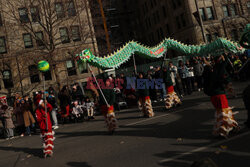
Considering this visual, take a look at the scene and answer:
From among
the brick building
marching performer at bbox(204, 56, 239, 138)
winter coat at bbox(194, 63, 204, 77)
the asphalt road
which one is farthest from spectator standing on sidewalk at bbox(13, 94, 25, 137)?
the brick building

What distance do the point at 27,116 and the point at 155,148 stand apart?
338 inches

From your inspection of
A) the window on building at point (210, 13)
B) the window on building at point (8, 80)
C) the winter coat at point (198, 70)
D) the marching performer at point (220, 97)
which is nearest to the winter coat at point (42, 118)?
the marching performer at point (220, 97)

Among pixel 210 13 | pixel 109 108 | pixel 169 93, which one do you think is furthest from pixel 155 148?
pixel 210 13

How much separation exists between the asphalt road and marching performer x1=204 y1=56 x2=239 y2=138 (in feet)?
0.80

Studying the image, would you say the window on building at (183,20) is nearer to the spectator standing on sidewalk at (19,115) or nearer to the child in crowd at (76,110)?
the child in crowd at (76,110)

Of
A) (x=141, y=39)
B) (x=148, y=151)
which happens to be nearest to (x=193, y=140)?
(x=148, y=151)

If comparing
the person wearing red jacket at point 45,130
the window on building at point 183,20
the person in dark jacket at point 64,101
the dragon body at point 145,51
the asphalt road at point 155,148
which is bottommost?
the asphalt road at point 155,148

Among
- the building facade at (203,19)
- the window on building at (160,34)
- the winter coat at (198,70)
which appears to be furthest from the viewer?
the window on building at (160,34)

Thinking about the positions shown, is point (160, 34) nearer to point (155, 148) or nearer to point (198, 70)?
point (198, 70)

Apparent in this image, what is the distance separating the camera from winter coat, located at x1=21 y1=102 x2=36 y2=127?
1212cm

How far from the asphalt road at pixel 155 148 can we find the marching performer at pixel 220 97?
24 centimetres

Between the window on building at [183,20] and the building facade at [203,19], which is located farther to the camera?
the window on building at [183,20]

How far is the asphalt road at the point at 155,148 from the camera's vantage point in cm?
477

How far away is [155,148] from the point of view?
5.74 meters
